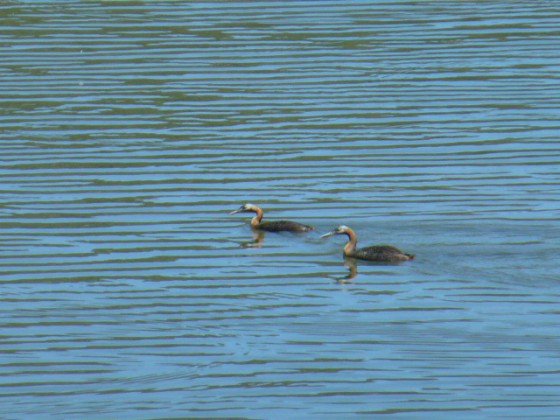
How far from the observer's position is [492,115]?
1933cm

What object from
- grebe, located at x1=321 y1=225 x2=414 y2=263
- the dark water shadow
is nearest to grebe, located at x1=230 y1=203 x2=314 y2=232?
grebe, located at x1=321 y1=225 x2=414 y2=263

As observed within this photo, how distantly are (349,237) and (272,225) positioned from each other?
2.70 feet

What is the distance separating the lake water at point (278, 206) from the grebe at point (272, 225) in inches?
3.2

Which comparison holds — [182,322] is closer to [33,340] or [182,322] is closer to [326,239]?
[33,340]

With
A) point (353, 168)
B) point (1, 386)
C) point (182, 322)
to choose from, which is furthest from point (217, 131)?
point (1, 386)

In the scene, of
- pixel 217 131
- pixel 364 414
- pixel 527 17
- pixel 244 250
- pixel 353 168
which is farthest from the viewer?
pixel 527 17

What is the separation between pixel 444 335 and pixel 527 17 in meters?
12.9

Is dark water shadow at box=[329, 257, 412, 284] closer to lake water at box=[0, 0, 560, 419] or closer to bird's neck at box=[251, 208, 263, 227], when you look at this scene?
lake water at box=[0, 0, 560, 419]

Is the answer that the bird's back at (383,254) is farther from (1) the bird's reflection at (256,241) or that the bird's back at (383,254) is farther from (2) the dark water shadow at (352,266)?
(1) the bird's reflection at (256,241)

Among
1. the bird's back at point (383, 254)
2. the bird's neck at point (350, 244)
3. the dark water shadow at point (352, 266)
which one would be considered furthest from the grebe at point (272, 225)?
the bird's back at point (383, 254)

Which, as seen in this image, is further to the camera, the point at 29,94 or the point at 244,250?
the point at 29,94

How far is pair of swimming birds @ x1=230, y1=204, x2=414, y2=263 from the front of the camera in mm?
14430

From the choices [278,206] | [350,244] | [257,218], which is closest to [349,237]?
[350,244]

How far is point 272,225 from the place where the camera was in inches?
608
